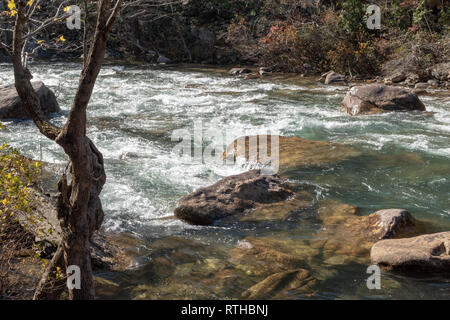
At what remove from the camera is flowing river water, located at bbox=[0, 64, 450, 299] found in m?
4.83

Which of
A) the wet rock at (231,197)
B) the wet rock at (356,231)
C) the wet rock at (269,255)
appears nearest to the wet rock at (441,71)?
the wet rock at (231,197)

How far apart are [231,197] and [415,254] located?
8.44 feet

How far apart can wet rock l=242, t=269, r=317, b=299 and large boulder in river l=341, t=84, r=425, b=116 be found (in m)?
7.93

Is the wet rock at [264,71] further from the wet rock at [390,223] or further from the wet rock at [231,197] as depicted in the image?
the wet rock at [390,223]

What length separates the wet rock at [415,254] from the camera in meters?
4.98

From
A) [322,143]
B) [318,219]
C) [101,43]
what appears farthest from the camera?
[322,143]

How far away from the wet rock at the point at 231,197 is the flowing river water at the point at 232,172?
9.2 inches

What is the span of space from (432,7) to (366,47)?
321 cm

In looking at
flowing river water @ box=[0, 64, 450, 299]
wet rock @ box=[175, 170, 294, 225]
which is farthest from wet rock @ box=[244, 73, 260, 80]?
wet rock @ box=[175, 170, 294, 225]

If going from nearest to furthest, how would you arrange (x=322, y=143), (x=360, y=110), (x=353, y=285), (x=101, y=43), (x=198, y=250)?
(x=101, y=43)
(x=353, y=285)
(x=198, y=250)
(x=322, y=143)
(x=360, y=110)

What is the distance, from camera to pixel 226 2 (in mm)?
22859
